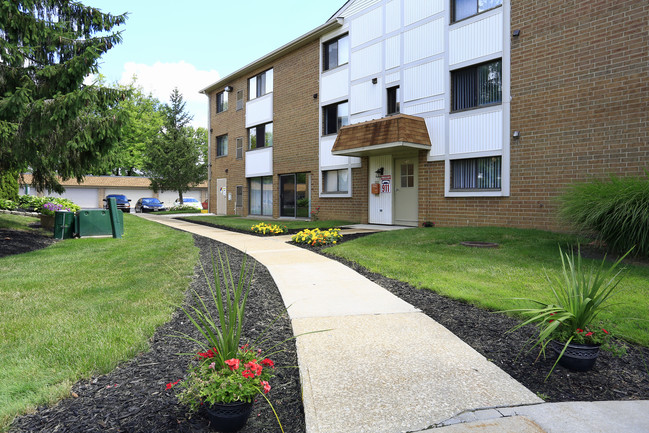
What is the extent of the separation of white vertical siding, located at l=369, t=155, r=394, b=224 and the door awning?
1.91ft

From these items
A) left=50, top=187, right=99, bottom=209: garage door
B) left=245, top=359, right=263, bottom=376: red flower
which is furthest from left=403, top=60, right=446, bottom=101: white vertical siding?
left=50, top=187, right=99, bottom=209: garage door

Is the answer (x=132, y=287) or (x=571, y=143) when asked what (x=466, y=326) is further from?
(x=571, y=143)

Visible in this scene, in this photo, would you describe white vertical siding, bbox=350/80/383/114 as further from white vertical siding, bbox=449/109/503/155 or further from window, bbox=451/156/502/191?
window, bbox=451/156/502/191

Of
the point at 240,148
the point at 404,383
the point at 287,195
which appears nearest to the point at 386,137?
the point at 287,195

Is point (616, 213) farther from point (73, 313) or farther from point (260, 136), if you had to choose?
point (260, 136)

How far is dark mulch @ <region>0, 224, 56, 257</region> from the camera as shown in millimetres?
9936

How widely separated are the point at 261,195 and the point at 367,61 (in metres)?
10.2

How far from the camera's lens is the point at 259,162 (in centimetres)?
2325

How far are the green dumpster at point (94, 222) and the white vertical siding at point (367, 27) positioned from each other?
36.8 feet

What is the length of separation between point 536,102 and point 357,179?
290 inches

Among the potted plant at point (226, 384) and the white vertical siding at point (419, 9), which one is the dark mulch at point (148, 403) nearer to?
the potted plant at point (226, 384)

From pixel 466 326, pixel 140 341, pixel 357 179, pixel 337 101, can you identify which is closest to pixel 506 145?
pixel 357 179

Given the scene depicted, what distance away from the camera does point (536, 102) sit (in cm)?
1144

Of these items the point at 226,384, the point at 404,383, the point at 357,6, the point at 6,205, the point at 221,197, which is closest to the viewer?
the point at 226,384
